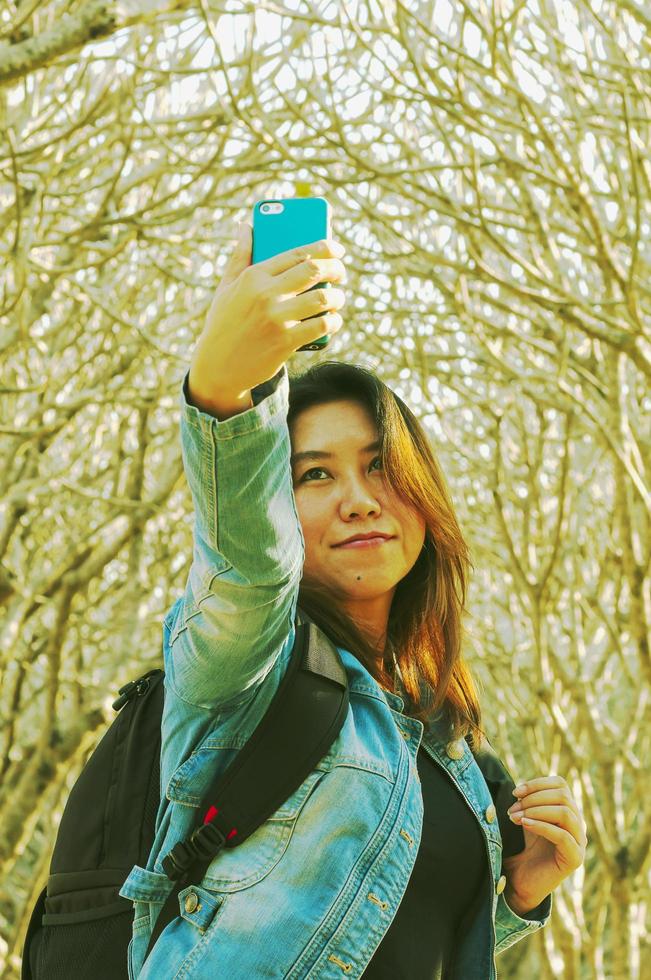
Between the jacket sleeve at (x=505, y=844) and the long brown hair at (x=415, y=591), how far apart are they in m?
0.05

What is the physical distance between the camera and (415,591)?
188 centimetres

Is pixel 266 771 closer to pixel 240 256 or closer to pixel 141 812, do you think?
pixel 141 812

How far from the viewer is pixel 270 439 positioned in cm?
106

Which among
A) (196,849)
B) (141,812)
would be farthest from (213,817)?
(141,812)

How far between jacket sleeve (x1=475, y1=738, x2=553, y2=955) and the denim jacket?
1.43 feet

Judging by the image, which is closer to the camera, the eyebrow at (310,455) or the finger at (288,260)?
the finger at (288,260)

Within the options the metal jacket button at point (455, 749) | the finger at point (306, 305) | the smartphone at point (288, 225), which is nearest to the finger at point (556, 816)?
the metal jacket button at point (455, 749)

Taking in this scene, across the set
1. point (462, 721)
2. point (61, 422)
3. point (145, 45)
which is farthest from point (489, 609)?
point (462, 721)

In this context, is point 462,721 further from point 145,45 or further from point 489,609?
point 489,609

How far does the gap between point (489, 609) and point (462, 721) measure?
324 inches

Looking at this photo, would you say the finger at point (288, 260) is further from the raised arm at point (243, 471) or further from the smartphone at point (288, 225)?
the smartphone at point (288, 225)

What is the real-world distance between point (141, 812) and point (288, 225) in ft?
2.25

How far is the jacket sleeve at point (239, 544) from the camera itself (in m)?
1.04

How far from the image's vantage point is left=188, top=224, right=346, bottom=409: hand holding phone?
3.25 feet
